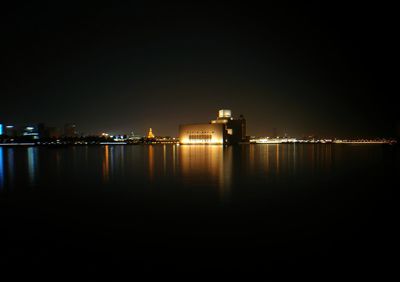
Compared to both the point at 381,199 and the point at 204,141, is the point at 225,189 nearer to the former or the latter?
the point at 381,199

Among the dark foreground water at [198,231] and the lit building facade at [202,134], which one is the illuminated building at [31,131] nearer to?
the lit building facade at [202,134]

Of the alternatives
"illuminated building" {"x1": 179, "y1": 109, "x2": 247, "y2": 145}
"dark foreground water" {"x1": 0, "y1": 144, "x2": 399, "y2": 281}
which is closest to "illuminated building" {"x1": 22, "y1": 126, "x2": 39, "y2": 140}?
"illuminated building" {"x1": 179, "y1": 109, "x2": 247, "y2": 145}

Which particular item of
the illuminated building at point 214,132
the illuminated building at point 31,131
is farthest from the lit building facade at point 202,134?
the illuminated building at point 31,131

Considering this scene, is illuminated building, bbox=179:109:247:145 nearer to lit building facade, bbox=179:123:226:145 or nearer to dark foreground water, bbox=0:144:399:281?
lit building facade, bbox=179:123:226:145

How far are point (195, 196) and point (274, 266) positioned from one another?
18.0 ft

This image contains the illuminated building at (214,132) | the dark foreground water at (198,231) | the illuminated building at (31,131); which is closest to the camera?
the dark foreground water at (198,231)

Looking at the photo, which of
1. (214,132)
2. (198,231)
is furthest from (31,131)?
(198,231)

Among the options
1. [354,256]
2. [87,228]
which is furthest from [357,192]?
[87,228]

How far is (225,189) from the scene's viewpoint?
36.9ft

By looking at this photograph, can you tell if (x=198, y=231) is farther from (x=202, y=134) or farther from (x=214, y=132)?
(x=202, y=134)

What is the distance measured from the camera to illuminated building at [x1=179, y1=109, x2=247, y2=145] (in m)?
104

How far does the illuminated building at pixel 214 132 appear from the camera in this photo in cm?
10362

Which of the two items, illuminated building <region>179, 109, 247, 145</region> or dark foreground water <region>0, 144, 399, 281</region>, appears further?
illuminated building <region>179, 109, 247, 145</region>

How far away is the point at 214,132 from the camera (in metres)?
104
